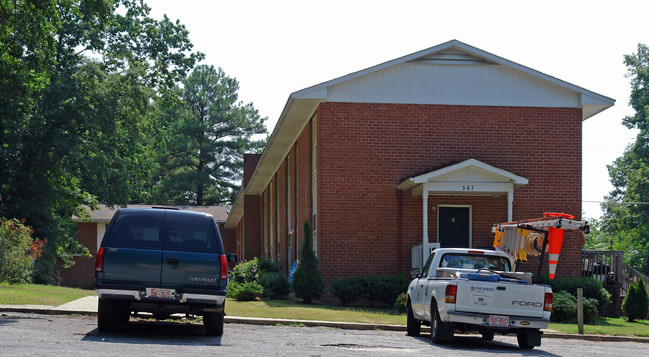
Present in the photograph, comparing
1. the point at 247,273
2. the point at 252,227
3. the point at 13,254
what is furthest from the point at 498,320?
the point at 252,227

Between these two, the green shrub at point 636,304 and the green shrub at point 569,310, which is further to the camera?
the green shrub at point 636,304

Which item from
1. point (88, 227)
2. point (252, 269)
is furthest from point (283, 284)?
point (88, 227)

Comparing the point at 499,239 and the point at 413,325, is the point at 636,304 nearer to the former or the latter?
the point at 499,239

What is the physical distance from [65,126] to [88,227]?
22.9 metres

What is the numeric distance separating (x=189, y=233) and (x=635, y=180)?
4348 cm

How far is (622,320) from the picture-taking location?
862 inches

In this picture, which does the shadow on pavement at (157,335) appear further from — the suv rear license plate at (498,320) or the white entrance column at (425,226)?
the white entrance column at (425,226)

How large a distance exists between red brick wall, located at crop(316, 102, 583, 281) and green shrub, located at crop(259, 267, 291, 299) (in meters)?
1.65

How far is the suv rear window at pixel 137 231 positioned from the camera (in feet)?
40.4

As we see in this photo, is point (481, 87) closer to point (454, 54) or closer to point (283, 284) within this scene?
point (454, 54)

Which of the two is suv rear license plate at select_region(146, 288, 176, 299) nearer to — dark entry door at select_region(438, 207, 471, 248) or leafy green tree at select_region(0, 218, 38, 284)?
dark entry door at select_region(438, 207, 471, 248)

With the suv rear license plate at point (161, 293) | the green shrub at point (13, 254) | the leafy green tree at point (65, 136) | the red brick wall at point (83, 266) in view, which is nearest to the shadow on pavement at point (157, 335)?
the suv rear license plate at point (161, 293)

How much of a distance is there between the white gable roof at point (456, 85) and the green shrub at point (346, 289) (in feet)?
17.1

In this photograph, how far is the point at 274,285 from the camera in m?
23.8
